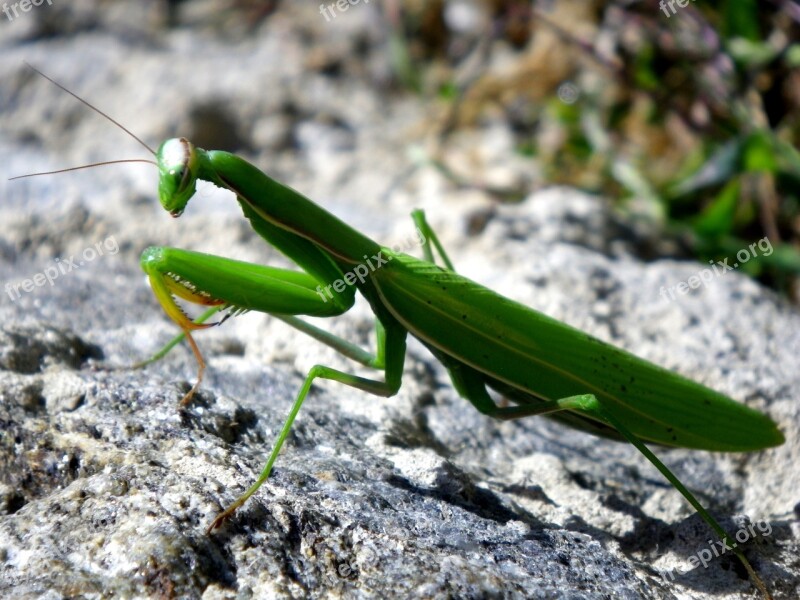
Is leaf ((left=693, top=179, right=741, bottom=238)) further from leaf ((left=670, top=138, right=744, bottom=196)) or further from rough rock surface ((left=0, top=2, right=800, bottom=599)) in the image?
rough rock surface ((left=0, top=2, right=800, bottom=599))

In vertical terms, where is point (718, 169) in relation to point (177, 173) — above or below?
above

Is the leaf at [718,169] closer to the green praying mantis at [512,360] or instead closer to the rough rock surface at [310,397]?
the rough rock surface at [310,397]

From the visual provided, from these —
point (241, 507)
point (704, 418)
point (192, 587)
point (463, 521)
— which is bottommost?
point (192, 587)

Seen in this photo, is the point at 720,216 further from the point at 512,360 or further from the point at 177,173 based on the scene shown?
the point at 177,173

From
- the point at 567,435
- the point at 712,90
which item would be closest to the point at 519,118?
the point at 712,90

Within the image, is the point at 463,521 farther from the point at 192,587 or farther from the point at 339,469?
the point at 192,587

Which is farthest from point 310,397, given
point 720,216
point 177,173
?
point 720,216
